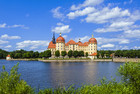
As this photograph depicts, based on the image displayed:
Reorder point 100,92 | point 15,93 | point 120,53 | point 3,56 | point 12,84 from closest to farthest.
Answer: point 15,93
point 12,84
point 100,92
point 120,53
point 3,56

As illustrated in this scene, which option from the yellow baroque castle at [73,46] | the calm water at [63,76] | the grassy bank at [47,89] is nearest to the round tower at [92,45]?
the yellow baroque castle at [73,46]

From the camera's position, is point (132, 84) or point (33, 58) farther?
point (33, 58)

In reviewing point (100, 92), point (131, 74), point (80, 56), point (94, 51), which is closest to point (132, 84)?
point (131, 74)

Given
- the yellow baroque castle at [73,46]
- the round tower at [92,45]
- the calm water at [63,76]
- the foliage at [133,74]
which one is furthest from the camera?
the round tower at [92,45]

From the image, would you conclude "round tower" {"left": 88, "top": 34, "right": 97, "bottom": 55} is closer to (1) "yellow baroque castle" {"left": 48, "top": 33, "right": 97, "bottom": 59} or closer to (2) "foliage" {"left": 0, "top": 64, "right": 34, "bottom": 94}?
(1) "yellow baroque castle" {"left": 48, "top": 33, "right": 97, "bottom": 59}

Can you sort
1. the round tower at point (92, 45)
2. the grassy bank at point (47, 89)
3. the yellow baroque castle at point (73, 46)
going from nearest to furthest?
the grassy bank at point (47, 89) < the yellow baroque castle at point (73, 46) < the round tower at point (92, 45)

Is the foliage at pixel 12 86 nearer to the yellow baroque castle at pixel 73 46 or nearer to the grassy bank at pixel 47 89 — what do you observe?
the grassy bank at pixel 47 89

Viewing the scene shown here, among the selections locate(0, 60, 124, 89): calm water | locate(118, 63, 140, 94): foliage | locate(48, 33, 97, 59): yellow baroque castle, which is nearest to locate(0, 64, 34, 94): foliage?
locate(118, 63, 140, 94): foliage

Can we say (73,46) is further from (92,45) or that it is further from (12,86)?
(12,86)

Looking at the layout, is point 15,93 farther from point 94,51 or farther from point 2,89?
point 94,51

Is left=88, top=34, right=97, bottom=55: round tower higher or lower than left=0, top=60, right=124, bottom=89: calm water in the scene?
higher

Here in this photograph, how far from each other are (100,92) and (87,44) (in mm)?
145428

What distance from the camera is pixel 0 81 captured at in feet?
48.8

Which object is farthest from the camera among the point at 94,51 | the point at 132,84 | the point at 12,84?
the point at 94,51
